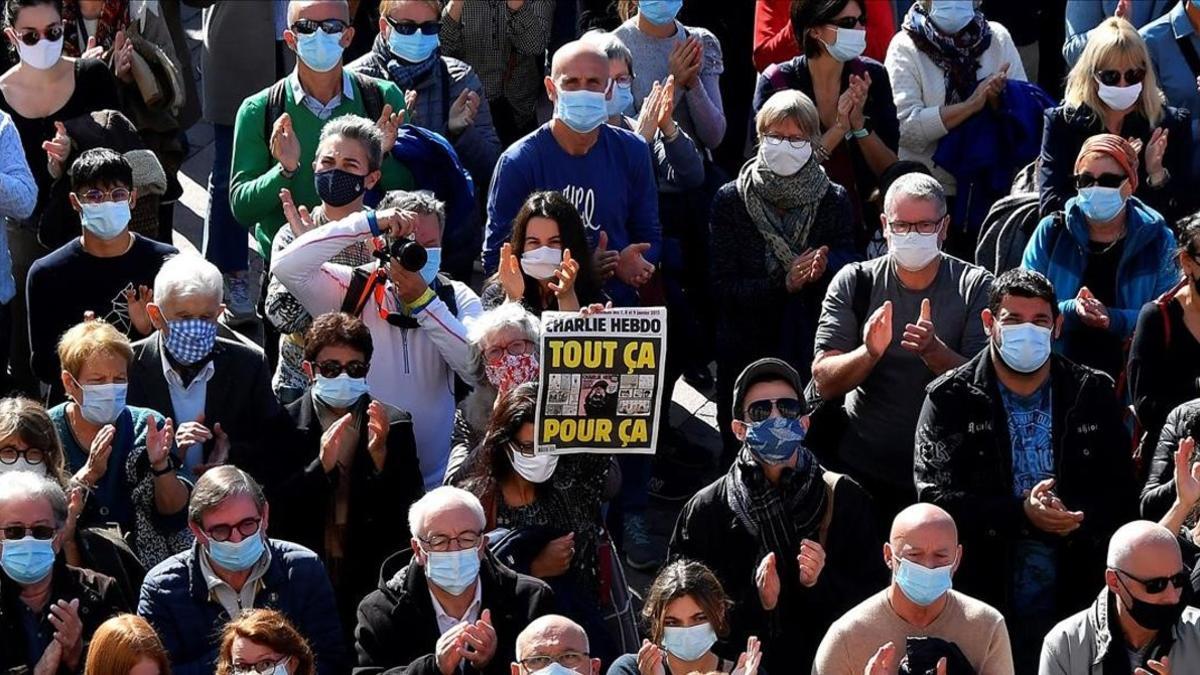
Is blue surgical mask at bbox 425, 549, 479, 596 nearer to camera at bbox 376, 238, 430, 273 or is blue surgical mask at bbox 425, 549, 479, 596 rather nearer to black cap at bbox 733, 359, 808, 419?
black cap at bbox 733, 359, 808, 419

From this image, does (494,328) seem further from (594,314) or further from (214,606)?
(214,606)

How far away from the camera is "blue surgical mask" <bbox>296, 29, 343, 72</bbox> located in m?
11.7

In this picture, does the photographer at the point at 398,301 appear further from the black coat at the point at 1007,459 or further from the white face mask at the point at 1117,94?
the white face mask at the point at 1117,94

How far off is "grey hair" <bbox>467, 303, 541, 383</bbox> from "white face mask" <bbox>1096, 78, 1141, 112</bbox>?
9.21 feet

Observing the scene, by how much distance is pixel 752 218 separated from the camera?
11.4 metres

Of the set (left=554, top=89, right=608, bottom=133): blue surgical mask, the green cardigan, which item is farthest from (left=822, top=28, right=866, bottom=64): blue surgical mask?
the green cardigan

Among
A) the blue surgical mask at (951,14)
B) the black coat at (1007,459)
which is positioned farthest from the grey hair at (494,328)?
the blue surgical mask at (951,14)

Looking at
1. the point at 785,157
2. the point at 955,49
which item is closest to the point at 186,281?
the point at 785,157

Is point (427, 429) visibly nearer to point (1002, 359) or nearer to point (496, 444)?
point (496, 444)

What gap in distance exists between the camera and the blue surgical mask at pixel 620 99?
12039 mm

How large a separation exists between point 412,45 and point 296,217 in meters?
1.52

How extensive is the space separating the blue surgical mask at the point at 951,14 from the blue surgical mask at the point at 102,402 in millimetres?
4411

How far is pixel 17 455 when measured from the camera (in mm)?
9562

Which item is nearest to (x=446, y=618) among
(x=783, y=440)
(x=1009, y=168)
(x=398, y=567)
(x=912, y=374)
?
(x=398, y=567)
